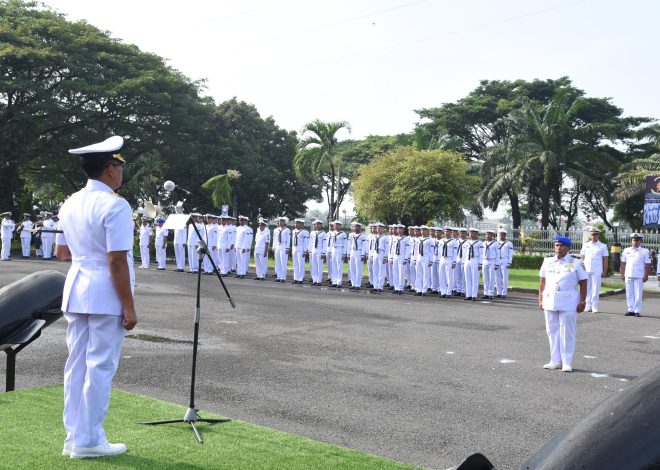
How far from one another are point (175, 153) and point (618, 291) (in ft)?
77.0

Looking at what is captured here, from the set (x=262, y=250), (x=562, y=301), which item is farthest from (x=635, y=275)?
(x=262, y=250)

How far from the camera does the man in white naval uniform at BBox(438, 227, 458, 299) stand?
1956 cm

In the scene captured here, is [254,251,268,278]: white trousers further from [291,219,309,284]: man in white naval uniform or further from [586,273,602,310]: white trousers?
[586,273,602,310]: white trousers

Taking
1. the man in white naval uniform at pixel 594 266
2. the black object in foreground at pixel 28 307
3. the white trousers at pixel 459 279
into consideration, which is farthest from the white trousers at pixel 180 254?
the black object in foreground at pixel 28 307

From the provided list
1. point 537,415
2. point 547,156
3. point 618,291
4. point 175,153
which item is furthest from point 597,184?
point 537,415

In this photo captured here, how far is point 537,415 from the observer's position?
254 inches

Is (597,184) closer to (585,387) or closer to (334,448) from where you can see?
(585,387)

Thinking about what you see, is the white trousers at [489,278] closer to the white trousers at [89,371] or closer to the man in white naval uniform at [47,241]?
the white trousers at [89,371]

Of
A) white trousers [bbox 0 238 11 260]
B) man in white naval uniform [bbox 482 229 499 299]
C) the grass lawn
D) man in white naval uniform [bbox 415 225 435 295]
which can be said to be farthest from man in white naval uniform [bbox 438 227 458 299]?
white trousers [bbox 0 238 11 260]

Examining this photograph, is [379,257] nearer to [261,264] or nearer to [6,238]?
[261,264]

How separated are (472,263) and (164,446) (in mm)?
15012

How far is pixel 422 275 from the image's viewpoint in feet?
65.7

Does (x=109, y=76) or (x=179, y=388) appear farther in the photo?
(x=109, y=76)

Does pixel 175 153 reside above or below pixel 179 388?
above
